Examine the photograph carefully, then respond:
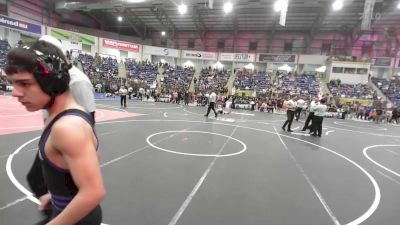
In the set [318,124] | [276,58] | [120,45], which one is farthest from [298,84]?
[120,45]

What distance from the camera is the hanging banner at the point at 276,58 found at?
34250mm

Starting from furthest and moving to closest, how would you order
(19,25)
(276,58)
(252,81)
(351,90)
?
(276,58)
(252,81)
(351,90)
(19,25)

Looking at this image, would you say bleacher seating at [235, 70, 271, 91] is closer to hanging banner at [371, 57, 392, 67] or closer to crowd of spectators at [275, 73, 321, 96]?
crowd of spectators at [275, 73, 321, 96]

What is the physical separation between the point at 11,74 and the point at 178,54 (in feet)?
123

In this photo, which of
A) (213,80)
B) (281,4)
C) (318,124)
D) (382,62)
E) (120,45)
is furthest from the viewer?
(120,45)

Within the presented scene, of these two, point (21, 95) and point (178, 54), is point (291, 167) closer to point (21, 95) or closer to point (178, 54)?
point (21, 95)

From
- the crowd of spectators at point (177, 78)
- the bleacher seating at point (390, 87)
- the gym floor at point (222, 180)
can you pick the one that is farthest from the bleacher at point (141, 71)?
the bleacher seating at point (390, 87)

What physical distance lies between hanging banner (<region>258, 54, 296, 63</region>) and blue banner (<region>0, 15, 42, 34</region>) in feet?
83.3

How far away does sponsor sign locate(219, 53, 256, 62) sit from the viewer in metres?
35.3

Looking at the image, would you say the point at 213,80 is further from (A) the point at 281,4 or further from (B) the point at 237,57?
(A) the point at 281,4

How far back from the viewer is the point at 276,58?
34750 millimetres

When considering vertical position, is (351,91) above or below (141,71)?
below

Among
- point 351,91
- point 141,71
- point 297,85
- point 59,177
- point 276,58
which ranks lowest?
point 59,177

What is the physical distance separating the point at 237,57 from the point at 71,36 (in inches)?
785
